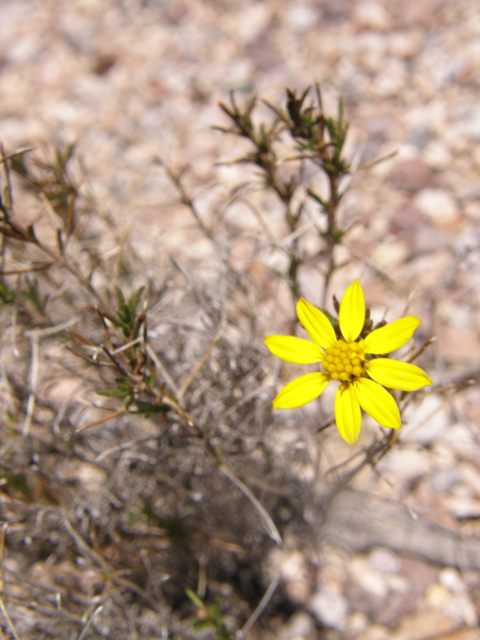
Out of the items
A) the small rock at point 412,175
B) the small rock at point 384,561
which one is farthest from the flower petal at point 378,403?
the small rock at point 412,175

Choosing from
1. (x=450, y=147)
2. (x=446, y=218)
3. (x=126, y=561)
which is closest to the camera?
(x=126, y=561)

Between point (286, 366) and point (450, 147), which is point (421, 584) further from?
point (450, 147)

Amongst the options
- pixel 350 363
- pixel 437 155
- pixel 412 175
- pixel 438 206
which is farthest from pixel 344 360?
pixel 437 155

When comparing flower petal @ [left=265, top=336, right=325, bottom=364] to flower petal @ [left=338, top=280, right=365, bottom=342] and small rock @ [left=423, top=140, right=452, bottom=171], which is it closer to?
flower petal @ [left=338, top=280, right=365, bottom=342]

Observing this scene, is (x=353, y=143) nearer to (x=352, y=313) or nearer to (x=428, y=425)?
(x=428, y=425)

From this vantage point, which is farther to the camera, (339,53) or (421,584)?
(339,53)

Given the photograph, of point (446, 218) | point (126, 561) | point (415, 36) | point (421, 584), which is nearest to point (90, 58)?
point (415, 36)

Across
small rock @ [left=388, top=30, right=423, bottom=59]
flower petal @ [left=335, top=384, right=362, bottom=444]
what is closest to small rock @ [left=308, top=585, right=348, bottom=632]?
flower petal @ [left=335, top=384, right=362, bottom=444]
